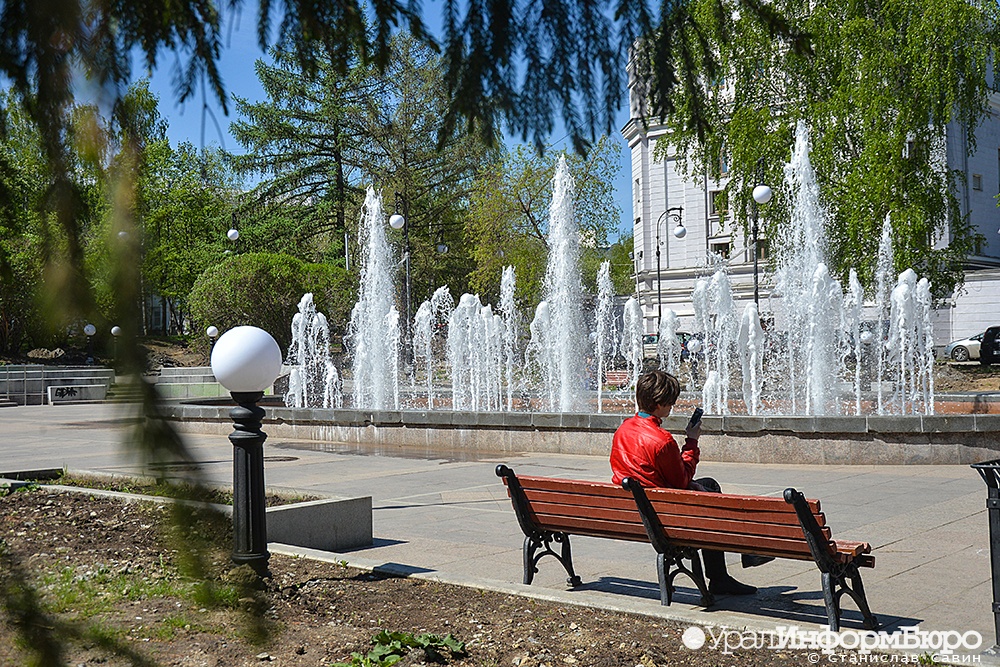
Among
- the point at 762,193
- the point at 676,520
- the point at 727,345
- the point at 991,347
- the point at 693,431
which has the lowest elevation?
the point at 676,520

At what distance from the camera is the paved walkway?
4.86 m

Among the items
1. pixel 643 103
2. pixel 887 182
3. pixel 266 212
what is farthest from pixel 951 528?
pixel 266 212

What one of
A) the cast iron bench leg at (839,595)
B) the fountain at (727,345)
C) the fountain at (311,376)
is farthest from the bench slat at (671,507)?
the fountain at (311,376)

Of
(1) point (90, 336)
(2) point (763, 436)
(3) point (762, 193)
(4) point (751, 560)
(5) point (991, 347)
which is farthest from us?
(5) point (991, 347)

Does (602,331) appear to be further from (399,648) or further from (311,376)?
(399,648)

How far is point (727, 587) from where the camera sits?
17.9 feet

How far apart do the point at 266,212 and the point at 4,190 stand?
50649 millimetres

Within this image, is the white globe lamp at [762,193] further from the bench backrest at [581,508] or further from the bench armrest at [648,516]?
the bench armrest at [648,516]

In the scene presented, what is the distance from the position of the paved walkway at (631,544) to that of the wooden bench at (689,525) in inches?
9.2

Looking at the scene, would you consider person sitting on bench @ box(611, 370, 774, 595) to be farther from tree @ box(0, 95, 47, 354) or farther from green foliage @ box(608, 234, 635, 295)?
green foliage @ box(608, 234, 635, 295)

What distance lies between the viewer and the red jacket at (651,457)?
209 inches

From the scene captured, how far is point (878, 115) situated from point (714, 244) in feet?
94.3

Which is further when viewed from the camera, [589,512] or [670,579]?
[589,512]

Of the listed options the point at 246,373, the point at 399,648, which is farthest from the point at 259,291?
the point at 399,648
